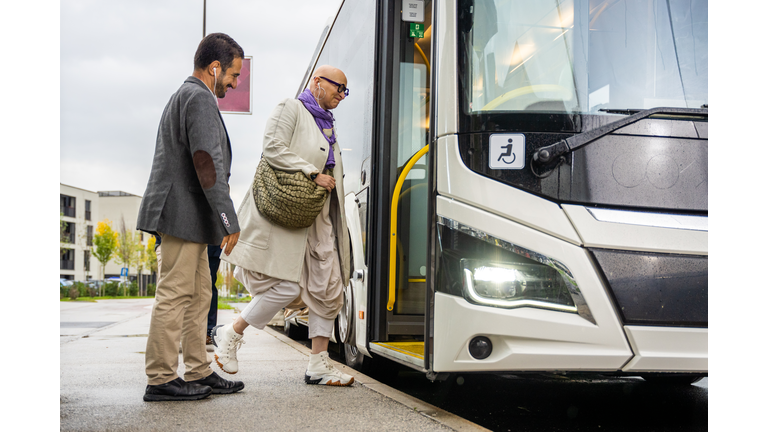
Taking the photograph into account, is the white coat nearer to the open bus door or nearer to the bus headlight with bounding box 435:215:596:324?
the open bus door

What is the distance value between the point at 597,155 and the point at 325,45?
13.7 feet

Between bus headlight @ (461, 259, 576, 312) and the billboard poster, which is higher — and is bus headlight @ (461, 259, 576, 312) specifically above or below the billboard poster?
below

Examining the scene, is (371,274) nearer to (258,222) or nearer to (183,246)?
(258,222)

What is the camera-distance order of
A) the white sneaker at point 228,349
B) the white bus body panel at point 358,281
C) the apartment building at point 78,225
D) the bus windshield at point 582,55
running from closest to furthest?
the bus windshield at point 582,55 < the white sneaker at point 228,349 < the white bus body panel at point 358,281 < the apartment building at point 78,225

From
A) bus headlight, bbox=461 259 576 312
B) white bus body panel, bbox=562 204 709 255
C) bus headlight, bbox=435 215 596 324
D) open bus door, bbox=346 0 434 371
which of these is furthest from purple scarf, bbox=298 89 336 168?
white bus body panel, bbox=562 204 709 255

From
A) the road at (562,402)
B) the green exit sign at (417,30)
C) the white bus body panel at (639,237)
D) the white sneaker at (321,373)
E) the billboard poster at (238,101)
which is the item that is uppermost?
the billboard poster at (238,101)

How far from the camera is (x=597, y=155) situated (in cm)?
307

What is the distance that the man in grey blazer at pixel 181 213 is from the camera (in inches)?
134

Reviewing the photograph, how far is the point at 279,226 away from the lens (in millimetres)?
4035

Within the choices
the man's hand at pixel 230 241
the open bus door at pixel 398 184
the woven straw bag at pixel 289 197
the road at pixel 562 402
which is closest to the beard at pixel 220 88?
the woven straw bag at pixel 289 197

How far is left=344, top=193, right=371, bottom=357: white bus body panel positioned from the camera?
14.9 ft

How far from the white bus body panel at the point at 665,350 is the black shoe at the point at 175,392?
217 centimetres

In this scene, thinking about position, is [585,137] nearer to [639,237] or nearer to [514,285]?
[639,237]

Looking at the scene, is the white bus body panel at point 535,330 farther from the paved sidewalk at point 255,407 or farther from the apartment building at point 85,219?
the apartment building at point 85,219
